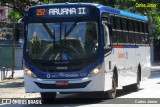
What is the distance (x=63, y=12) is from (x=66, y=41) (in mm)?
947

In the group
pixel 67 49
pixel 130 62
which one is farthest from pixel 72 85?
pixel 130 62

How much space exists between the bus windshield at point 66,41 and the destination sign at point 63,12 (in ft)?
0.99

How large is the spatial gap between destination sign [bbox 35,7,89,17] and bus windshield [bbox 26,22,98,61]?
11.9 inches

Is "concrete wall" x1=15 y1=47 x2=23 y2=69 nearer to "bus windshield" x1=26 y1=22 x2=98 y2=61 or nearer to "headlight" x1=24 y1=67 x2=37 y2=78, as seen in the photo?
"headlight" x1=24 y1=67 x2=37 y2=78

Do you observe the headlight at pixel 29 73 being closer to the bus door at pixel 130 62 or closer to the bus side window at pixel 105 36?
the bus side window at pixel 105 36

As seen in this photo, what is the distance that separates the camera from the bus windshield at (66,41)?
51.6 ft

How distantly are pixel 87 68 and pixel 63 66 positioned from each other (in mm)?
749

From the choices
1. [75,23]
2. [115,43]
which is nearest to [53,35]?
[75,23]

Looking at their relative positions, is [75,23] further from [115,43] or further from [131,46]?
[131,46]

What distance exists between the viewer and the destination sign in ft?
52.3

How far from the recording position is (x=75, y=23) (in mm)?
15844

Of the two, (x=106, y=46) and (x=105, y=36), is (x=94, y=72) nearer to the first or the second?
(x=106, y=46)

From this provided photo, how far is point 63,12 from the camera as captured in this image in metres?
16.0

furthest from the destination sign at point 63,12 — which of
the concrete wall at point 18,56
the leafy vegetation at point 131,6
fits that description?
the concrete wall at point 18,56
